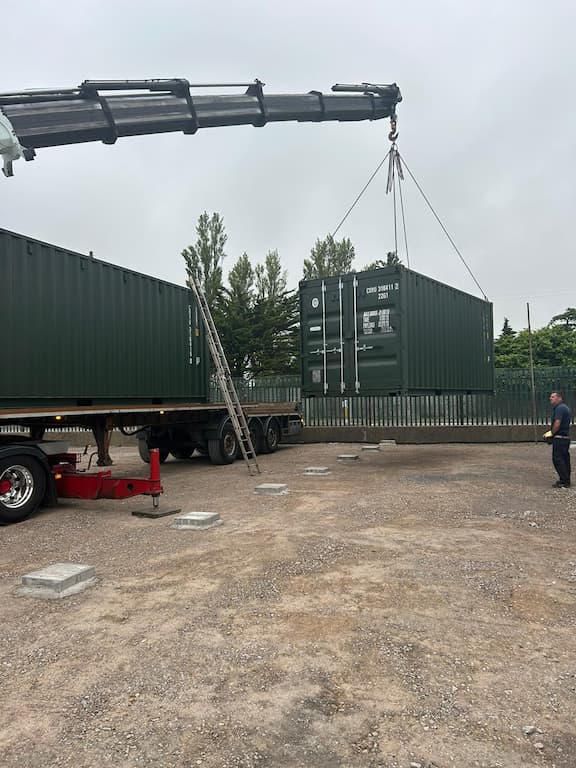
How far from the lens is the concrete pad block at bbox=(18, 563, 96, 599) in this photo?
4.19 metres

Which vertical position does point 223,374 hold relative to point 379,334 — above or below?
below

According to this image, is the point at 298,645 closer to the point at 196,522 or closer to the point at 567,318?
the point at 196,522

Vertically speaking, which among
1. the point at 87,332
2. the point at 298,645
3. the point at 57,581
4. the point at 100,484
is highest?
the point at 87,332

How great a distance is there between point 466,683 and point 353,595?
1296mm

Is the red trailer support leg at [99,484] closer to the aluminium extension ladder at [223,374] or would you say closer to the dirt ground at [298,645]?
the dirt ground at [298,645]

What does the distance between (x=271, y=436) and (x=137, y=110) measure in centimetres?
891

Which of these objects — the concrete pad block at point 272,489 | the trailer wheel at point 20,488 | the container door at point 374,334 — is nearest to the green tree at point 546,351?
the container door at point 374,334

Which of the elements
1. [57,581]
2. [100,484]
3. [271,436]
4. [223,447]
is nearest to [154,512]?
[100,484]

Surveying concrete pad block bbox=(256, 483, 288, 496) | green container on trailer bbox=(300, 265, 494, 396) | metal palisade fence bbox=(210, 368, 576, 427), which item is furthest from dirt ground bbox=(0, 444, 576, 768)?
metal palisade fence bbox=(210, 368, 576, 427)

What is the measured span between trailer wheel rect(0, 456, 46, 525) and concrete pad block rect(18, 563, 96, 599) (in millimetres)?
2565

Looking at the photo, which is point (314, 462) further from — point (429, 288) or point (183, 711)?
point (183, 711)

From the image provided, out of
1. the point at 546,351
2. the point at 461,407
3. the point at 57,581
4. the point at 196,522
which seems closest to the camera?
the point at 57,581

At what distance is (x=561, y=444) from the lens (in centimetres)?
865

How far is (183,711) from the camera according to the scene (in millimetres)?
2617
